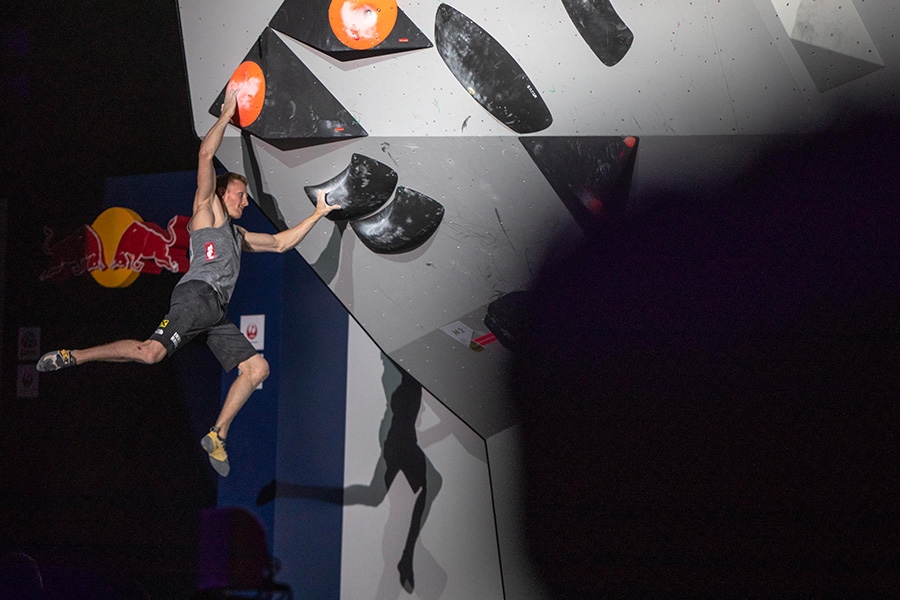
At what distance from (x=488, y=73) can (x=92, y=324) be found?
2.32 meters

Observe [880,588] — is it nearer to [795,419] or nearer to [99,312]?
[795,419]

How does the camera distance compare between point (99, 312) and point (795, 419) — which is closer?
point (795, 419)

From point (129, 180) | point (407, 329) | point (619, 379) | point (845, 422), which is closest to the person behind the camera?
point (845, 422)

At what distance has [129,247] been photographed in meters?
2.97

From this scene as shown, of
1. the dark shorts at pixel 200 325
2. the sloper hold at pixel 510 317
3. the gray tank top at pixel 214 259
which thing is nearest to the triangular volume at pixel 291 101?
the gray tank top at pixel 214 259

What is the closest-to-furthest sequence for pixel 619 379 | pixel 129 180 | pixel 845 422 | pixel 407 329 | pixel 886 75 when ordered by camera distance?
pixel 886 75, pixel 845 422, pixel 619 379, pixel 407 329, pixel 129 180

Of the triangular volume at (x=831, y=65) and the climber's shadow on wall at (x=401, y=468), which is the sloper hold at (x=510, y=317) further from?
the triangular volume at (x=831, y=65)

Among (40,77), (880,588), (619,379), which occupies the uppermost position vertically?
(40,77)

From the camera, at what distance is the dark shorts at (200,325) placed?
224cm

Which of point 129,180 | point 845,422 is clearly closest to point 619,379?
point 845,422

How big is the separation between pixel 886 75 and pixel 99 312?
3.29 m

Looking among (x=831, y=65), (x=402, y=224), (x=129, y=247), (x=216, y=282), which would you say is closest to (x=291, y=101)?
(x=402, y=224)

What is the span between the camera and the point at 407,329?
254cm

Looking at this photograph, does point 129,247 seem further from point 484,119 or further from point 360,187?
point 484,119
